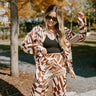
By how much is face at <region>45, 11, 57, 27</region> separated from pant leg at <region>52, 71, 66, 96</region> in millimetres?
770

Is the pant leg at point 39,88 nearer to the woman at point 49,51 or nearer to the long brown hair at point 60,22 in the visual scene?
the woman at point 49,51

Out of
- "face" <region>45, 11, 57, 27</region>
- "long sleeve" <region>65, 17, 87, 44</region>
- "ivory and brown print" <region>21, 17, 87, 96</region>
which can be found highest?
"face" <region>45, 11, 57, 27</region>

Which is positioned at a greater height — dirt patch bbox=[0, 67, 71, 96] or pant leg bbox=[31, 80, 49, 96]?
pant leg bbox=[31, 80, 49, 96]

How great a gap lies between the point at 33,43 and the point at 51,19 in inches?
17.3

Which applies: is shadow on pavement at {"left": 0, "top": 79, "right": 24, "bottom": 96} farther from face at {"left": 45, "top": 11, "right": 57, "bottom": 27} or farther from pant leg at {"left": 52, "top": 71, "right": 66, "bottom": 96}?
face at {"left": 45, "top": 11, "right": 57, "bottom": 27}

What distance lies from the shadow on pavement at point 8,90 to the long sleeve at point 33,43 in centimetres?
191

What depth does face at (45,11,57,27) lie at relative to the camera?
234 cm

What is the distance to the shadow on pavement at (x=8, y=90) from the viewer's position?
148 inches

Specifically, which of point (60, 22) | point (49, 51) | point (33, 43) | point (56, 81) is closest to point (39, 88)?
point (56, 81)

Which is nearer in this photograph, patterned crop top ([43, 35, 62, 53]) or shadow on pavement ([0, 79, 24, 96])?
patterned crop top ([43, 35, 62, 53])

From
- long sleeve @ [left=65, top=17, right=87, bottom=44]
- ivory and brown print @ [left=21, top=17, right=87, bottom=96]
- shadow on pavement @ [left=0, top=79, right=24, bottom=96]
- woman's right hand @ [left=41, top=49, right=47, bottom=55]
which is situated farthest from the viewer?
shadow on pavement @ [left=0, top=79, right=24, bottom=96]

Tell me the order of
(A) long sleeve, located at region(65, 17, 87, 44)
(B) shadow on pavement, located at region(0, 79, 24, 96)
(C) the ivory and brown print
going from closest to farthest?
(C) the ivory and brown print
(A) long sleeve, located at region(65, 17, 87, 44)
(B) shadow on pavement, located at region(0, 79, 24, 96)

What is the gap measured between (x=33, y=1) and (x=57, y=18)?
3940mm

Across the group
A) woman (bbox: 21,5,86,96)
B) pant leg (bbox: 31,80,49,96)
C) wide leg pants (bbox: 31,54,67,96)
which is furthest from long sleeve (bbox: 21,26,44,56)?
pant leg (bbox: 31,80,49,96)
